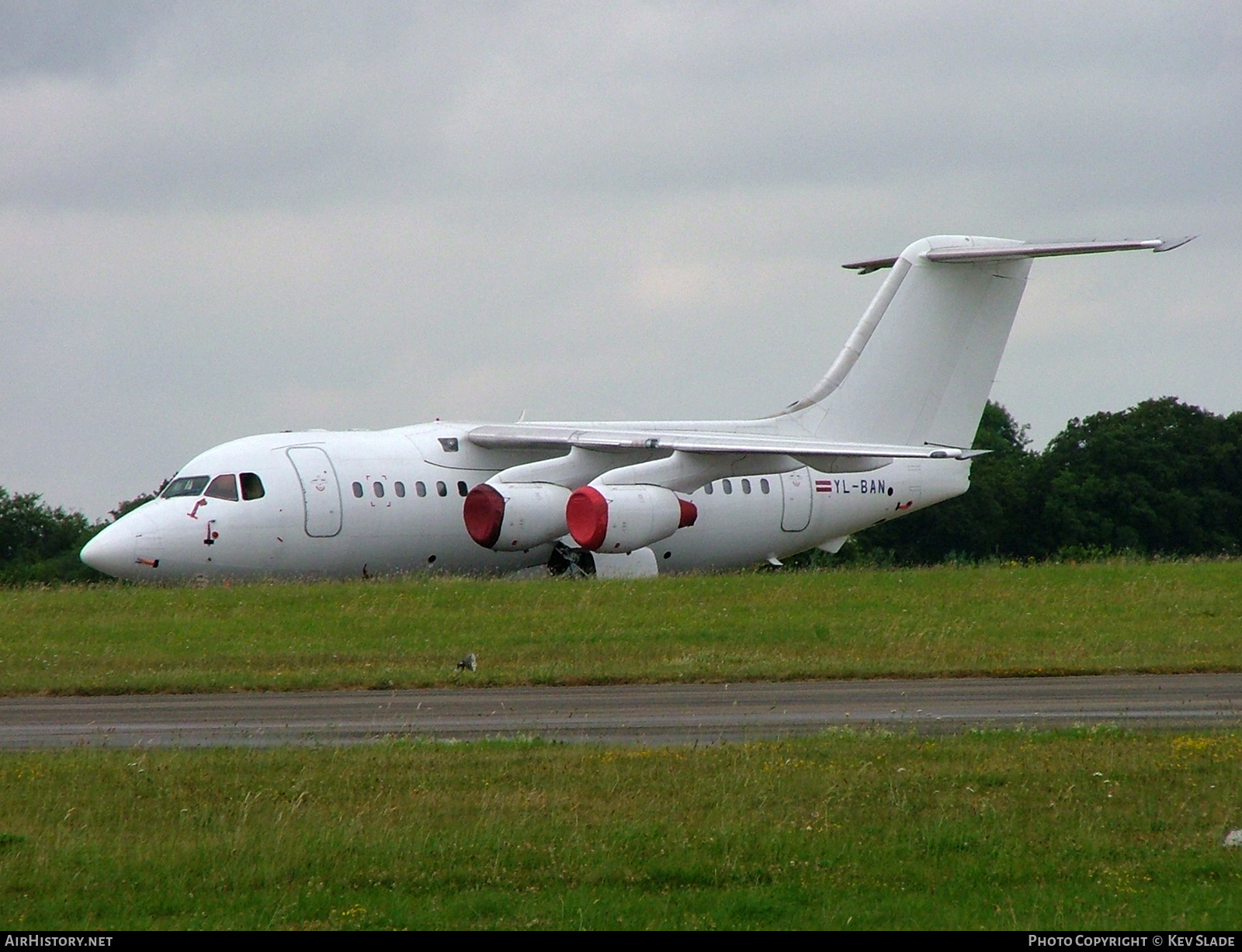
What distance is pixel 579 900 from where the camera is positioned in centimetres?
855

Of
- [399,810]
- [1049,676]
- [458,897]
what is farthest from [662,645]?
[458,897]

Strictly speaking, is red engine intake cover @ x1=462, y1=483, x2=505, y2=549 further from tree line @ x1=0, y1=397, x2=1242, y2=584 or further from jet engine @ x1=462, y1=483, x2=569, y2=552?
tree line @ x1=0, y1=397, x2=1242, y2=584

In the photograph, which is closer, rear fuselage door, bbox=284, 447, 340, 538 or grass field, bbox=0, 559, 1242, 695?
grass field, bbox=0, 559, 1242, 695

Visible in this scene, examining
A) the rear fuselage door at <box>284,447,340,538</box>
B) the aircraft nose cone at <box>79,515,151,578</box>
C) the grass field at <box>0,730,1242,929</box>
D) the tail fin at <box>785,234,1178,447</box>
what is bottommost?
the grass field at <box>0,730,1242,929</box>

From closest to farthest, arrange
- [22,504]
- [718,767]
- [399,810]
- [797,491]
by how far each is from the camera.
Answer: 1. [399,810]
2. [718,767]
3. [797,491]
4. [22,504]

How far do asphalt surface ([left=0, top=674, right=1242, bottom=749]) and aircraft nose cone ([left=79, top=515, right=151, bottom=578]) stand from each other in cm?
1042

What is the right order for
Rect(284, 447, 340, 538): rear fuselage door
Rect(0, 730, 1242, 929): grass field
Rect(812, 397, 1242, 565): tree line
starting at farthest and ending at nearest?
1. Rect(812, 397, 1242, 565): tree line
2. Rect(284, 447, 340, 538): rear fuselage door
3. Rect(0, 730, 1242, 929): grass field

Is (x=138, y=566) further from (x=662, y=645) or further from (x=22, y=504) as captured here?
(x=22, y=504)

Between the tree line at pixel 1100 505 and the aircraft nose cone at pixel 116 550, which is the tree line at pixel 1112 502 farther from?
the aircraft nose cone at pixel 116 550

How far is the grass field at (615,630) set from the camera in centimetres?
1889

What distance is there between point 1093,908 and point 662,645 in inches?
503

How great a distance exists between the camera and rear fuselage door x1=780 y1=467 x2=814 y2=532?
3512 centimetres

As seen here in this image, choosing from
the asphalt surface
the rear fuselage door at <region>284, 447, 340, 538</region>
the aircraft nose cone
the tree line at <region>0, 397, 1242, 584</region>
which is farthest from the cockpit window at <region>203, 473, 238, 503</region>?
the tree line at <region>0, 397, 1242, 584</region>

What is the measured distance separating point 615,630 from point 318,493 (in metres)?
9.33
